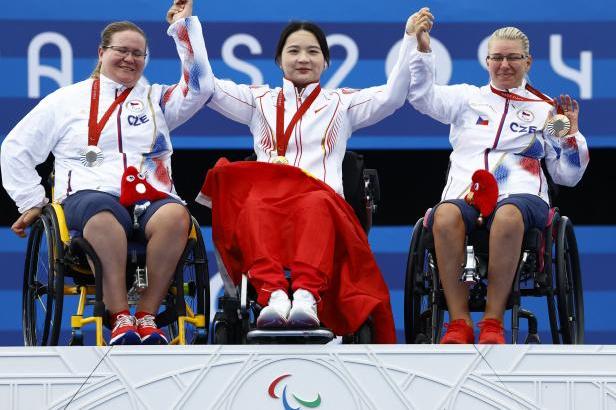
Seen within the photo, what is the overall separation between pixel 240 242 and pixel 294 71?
29.7 inches

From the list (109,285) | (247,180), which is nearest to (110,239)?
(109,285)

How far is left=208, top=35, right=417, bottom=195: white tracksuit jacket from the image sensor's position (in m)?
5.30

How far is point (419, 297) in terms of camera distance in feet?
17.3

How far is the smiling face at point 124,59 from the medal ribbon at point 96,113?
0.17 feet

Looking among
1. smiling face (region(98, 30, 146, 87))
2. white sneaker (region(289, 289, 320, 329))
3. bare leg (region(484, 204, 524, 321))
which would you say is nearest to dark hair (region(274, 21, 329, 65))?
smiling face (region(98, 30, 146, 87))

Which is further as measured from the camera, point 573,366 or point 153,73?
point 153,73

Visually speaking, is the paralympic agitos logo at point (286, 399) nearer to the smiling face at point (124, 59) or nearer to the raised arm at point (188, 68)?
the raised arm at point (188, 68)

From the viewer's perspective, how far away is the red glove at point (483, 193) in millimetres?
5070

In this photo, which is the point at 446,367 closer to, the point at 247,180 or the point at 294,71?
the point at 247,180

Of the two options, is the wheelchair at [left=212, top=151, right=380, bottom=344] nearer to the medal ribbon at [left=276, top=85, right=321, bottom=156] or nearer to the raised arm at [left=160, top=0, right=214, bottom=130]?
the medal ribbon at [left=276, top=85, right=321, bottom=156]

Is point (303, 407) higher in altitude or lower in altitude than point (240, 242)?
lower

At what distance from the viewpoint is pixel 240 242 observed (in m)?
4.99

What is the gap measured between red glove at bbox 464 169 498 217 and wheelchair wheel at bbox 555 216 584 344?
0.24m

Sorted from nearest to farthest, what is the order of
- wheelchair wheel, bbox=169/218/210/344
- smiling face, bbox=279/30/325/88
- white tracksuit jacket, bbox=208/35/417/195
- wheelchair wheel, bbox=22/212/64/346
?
wheelchair wheel, bbox=22/212/64/346 → wheelchair wheel, bbox=169/218/210/344 → white tracksuit jacket, bbox=208/35/417/195 → smiling face, bbox=279/30/325/88
